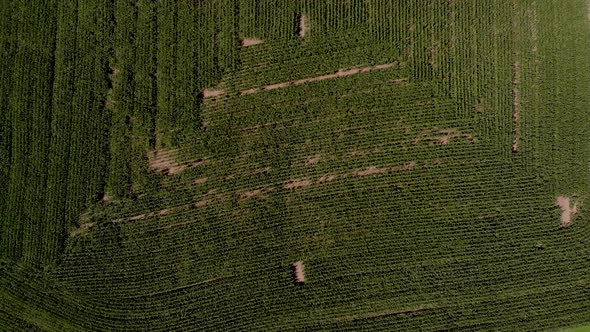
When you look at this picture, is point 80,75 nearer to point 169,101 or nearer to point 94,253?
point 169,101

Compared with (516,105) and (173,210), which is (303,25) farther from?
(516,105)

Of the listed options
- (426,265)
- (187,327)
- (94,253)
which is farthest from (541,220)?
(94,253)

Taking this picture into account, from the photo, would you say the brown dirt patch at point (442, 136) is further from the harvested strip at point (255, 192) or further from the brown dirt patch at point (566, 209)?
the harvested strip at point (255, 192)

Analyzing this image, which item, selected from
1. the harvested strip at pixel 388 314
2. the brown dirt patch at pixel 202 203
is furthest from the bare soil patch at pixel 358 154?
the harvested strip at pixel 388 314

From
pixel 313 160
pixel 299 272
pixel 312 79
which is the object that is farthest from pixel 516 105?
pixel 299 272

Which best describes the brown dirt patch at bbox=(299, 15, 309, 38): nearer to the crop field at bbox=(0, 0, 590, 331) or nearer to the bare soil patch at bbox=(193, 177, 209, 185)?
the crop field at bbox=(0, 0, 590, 331)

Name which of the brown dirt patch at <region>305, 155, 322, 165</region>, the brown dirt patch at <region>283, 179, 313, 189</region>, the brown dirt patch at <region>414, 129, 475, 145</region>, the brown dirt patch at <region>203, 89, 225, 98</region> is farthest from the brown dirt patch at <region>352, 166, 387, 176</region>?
the brown dirt patch at <region>203, 89, 225, 98</region>
